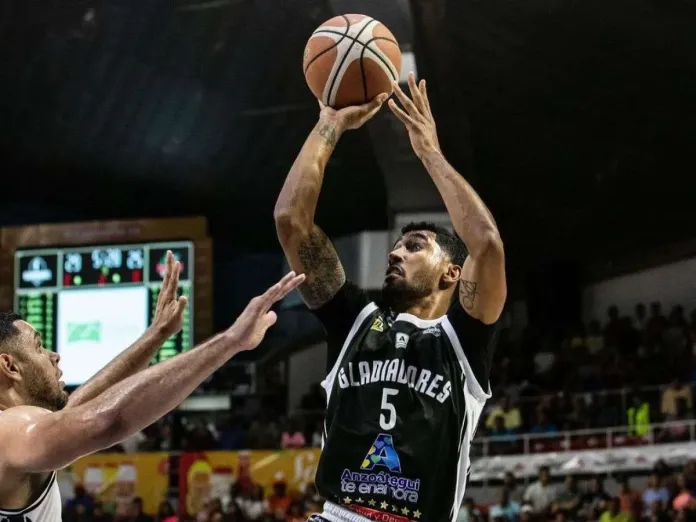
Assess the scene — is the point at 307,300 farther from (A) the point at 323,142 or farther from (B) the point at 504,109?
(B) the point at 504,109

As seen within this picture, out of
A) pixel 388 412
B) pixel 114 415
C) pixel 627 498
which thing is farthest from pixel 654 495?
pixel 114 415

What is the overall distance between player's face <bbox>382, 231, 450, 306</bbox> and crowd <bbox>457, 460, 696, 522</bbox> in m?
7.78

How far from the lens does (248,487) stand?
49.1ft

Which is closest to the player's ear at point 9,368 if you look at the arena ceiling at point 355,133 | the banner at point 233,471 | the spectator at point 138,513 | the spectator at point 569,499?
the arena ceiling at point 355,133

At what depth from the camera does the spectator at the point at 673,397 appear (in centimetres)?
1370

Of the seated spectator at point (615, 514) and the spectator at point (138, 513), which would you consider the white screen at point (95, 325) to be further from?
the seated spectator at point (615, 514)

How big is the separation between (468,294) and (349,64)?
1.24m

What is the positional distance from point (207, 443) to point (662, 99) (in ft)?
27.4

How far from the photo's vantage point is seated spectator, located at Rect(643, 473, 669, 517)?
12.0 m

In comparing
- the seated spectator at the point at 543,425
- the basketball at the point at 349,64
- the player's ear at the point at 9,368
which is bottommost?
the seated spectator at the point at 543,425

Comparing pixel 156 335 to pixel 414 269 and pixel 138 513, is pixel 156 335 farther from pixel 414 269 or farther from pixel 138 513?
pixel 138 513

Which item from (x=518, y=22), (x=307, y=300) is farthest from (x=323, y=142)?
(x=518, y=22)

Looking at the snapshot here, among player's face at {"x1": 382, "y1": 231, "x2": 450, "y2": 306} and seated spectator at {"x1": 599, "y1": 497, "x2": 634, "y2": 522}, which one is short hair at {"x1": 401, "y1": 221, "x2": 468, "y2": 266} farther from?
seated spectator at {"x1": 599, "y1": 497, "x2": 634, "y2": 522}

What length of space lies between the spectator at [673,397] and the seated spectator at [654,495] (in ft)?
4.81
